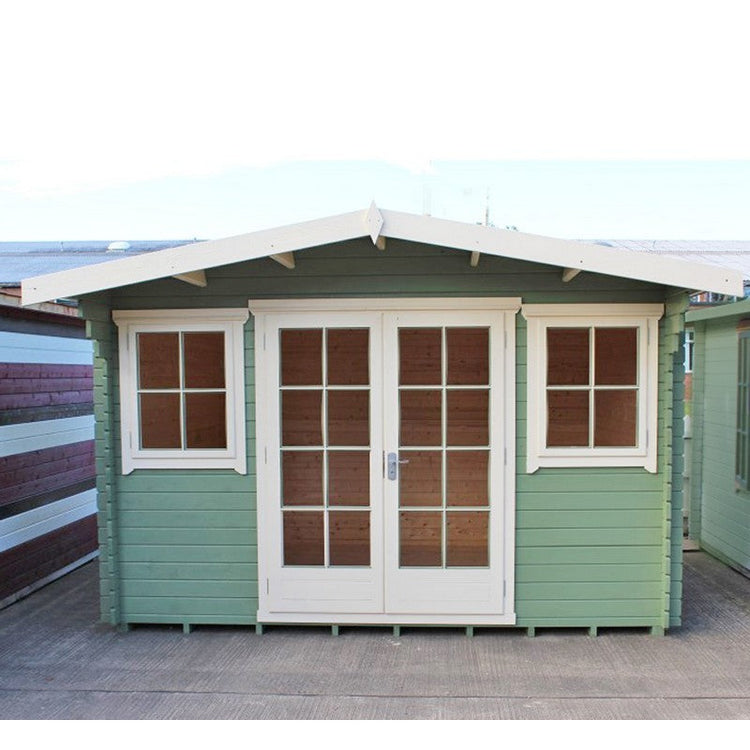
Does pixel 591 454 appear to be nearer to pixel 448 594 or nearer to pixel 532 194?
pixel 448 594

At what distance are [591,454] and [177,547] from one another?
2.31m

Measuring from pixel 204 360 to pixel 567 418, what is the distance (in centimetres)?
198

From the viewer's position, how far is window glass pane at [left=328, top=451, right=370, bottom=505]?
3775mm

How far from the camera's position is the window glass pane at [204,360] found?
3.79 metres

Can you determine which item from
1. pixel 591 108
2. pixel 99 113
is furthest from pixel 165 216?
pixel 591 108

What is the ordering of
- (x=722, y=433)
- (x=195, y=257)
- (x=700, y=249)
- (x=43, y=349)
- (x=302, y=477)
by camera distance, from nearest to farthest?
(x=195, y=257) → (x=302, y=477) → (x=43, y=349) → (x=722, y=433) → (x=700, y=249)

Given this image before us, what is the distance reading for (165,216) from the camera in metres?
13.6

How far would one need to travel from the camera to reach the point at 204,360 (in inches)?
149

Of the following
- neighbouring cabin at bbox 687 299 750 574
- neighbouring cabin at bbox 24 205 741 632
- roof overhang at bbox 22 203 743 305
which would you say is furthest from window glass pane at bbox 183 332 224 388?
neighbouring cabin at bbox 687 299 750 574

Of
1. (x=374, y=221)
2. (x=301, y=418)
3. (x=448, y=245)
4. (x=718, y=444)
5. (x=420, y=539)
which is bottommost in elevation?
(x=420, y=539)

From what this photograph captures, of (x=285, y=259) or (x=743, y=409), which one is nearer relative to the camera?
(x=285, y=259)

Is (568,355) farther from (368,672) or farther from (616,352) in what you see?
(368,672)

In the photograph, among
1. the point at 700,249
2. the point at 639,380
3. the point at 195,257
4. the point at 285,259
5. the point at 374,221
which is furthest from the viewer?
the point at 700,249

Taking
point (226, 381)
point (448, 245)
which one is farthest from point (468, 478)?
point (226, 381)
